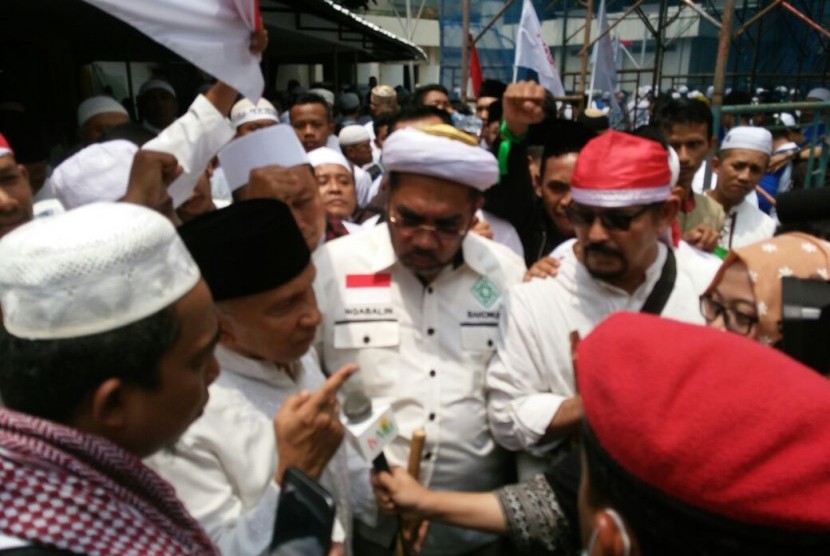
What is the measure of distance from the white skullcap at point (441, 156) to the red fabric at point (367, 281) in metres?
0.38

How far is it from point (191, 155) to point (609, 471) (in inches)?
71.1

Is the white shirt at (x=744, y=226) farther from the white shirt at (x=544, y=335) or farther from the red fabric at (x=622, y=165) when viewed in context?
the red fabric at (x=622, y=165)

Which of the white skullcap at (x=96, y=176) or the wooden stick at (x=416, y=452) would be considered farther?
the white skullcap at (x=96, y=176)

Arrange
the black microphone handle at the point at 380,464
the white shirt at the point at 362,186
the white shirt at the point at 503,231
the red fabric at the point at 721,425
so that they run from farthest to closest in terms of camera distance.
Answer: the white shirt at the point at 362,186 → the white shirt at the point at 503,231 → the black microphone handle at the point at 380,464 → the red fabric at the point at 721,425

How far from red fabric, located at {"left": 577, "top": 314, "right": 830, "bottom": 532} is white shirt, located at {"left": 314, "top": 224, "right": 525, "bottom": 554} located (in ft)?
3.99

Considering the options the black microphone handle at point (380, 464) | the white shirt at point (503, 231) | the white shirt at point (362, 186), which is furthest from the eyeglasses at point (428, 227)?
the white shirt at point (362, 186)

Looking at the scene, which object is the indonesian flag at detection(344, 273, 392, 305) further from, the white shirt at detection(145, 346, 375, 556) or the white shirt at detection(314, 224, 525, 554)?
the white shirt at detection(145, 346, 375, 556)

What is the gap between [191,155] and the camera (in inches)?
86.8

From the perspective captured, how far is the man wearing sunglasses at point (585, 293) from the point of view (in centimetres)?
204

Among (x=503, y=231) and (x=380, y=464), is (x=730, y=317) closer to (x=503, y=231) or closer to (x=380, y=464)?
(x=380, y=464)

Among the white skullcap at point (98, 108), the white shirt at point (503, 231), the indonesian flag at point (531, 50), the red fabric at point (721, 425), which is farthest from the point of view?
the indonesian flag at point (531, 50)

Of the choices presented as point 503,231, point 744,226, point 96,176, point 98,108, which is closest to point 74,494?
point 96,176

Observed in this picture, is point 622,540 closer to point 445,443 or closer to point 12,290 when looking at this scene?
point 12,290

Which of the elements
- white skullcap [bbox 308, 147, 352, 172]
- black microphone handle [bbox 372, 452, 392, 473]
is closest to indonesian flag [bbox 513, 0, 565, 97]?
white skullcap [bbox 308, 147, 352, 172]
